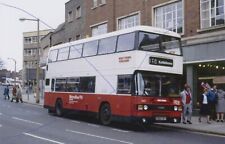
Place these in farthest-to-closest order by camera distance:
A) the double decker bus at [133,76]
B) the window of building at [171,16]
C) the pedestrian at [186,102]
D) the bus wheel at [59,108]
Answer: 1. the window of building at [171,16]
2. the bus wheel at [59,108]
3. the pedestrian at [186,102]
4. the double decker bus at [133,76]

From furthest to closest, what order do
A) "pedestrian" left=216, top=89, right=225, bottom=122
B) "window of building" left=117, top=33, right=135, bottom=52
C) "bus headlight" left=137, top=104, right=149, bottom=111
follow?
1. "pedestrian" left=216, top=89, right=225, bottom=122
2. "window of building" left=117, top=33, right=135, bottom=52
3. "bus headlight" left=137, top=104, right=149, bottom=111

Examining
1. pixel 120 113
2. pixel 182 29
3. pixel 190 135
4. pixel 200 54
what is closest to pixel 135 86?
pixel 120 113

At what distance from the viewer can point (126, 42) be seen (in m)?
19.6

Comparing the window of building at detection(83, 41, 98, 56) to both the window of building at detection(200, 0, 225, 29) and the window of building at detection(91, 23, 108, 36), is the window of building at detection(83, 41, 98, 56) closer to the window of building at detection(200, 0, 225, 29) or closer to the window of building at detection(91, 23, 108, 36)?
the window of building at detection(200, 0, 225, 29)

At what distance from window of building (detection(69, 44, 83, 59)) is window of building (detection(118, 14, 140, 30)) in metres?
7.74

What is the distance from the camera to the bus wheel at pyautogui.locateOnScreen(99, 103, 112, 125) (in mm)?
20752

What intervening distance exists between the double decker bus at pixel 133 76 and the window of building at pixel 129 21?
8.94m

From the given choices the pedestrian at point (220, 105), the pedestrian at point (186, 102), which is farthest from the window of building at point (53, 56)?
the pedestrian at point (220, 105)

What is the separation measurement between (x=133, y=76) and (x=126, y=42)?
1.69 metres

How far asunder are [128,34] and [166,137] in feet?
17.0

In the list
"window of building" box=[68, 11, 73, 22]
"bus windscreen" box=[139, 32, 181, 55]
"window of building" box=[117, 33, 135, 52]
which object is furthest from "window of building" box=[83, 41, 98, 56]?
"window of building" box=[68, 11, 73, 22]

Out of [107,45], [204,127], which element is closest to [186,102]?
[204,127]

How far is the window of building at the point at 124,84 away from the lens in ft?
62.6

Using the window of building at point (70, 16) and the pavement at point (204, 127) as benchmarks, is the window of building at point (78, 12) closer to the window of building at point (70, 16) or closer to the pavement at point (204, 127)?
the window of building at point (70, 16)
